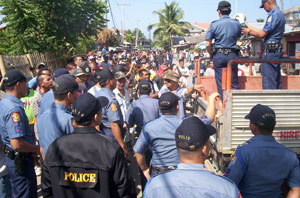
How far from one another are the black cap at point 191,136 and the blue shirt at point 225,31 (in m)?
2.66

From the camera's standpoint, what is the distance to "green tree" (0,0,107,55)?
294 inches

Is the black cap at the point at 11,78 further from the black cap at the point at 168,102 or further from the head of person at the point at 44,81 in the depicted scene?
the black cap at the point at 168,102

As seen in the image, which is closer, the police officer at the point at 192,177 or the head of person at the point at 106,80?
the police officer at the point at 192,177

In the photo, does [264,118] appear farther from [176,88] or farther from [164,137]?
[176,88]

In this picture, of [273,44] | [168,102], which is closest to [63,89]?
[168,102]

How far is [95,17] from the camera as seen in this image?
9305 mm

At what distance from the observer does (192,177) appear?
4.94 ft

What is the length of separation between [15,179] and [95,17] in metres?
7.50

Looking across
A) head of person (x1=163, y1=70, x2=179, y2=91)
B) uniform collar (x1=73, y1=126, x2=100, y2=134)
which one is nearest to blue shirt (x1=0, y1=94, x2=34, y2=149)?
uniform collar (x1=73, y1=126, x2=100, y2=134)

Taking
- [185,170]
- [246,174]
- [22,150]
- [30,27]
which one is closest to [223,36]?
[246,174]

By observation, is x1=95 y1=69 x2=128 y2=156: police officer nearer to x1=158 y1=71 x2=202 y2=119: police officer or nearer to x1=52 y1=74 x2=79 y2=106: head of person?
x1=52 y1=74 x2=79 y2=106: head of person

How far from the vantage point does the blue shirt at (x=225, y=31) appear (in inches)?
157

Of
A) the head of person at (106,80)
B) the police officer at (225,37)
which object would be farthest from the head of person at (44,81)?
Result: the police officer at (225,37)

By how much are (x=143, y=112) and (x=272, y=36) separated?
2.39 meters
